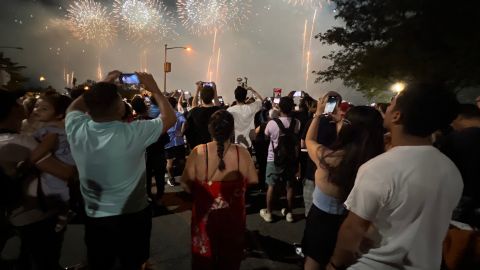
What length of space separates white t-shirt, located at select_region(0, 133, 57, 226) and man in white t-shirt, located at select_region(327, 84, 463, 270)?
246 cm

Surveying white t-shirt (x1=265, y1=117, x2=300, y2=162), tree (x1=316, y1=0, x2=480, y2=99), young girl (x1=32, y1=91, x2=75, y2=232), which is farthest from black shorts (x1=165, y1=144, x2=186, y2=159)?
tree (x1=316, y1=0, x2=480, y2=99)

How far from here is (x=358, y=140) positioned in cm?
268

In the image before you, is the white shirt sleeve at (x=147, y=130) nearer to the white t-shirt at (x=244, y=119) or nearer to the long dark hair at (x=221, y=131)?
the long dark hair at (x=221, y=131)

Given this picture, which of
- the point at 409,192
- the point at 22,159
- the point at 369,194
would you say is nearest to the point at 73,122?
the point at 22,159

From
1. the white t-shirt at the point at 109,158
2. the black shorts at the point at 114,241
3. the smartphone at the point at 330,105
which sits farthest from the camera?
the smartphone at the point at 330,105

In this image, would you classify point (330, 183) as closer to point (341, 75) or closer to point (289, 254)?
point (289, 254)

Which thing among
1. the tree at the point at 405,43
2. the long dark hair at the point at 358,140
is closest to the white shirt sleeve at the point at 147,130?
the long dark hair at the point at 358,140

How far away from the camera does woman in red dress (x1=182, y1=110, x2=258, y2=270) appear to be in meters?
2.98

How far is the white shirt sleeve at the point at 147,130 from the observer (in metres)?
2.62

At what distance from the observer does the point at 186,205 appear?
6.55 meters

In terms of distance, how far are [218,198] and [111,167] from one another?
0.89 meters

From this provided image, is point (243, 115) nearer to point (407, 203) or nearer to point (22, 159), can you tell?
point (22, 159)

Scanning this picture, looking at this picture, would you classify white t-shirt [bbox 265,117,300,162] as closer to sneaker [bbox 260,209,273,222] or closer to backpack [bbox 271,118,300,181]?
backpack [bbox 271,118,300,181]

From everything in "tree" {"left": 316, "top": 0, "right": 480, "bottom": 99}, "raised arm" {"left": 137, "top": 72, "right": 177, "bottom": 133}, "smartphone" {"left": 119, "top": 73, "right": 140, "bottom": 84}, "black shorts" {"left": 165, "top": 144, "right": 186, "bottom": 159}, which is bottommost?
"black shorts" {"left": 165, "top": 144, "right": 186, "bottom": 159}
